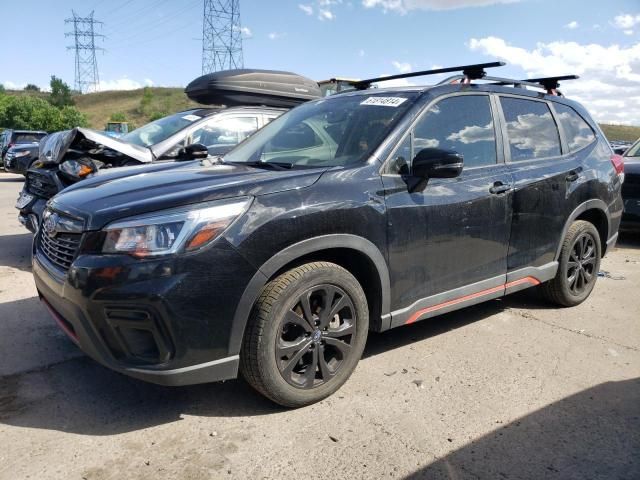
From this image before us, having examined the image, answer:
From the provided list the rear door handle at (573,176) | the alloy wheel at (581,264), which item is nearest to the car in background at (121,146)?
the rear door handle at (573,176)

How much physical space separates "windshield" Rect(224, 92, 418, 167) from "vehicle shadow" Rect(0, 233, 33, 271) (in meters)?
3.42

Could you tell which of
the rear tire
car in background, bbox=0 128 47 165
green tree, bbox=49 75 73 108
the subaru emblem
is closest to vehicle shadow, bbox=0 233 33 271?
the subaru emblem

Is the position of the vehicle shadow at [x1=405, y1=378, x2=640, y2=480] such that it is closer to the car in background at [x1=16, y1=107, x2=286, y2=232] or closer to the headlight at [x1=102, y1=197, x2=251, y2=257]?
the headlight at [x1=102, y1=197, x2=251, y2=257]

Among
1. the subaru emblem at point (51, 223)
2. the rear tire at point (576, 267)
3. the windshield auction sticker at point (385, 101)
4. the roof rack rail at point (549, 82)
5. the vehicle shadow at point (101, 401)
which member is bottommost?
the vehicle shadow at point (101, 401)

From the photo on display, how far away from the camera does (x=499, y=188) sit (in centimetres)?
379

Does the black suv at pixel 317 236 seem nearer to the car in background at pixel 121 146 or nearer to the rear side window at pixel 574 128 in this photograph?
the rear side window at pixel 574 128

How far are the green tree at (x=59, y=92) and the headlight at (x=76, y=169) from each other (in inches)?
2702

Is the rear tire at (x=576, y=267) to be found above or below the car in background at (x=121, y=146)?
below

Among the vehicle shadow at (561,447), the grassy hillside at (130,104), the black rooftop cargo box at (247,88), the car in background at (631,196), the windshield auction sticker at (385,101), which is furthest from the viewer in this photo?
the grassy hillside at (130,104)

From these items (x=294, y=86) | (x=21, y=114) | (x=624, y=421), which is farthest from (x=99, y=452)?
(x=21, y=114)

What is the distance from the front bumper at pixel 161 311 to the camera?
2.46 m

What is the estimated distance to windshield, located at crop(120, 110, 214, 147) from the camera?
6.31 meters

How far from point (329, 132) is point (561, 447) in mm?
2311

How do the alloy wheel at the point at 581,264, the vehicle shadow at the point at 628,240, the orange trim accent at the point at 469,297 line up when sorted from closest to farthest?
the orange trim accent at the point at 469,297 → the alloy wheel at the point at 581,264 → the vehicle shadow at the point at 628,240
